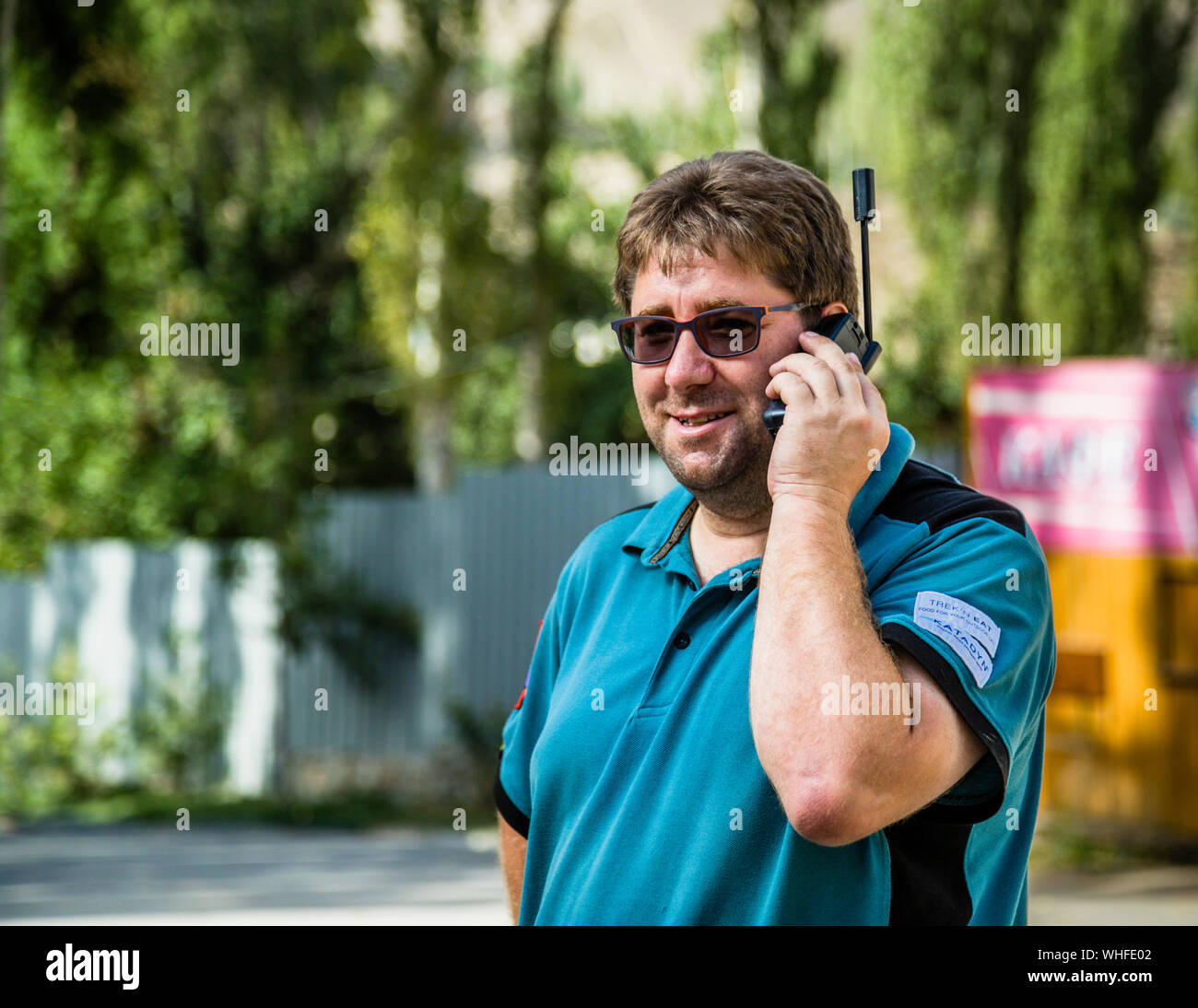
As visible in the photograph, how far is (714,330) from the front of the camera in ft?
6.72

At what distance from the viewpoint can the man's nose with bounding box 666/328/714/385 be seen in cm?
204

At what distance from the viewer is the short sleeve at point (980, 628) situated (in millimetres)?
1689

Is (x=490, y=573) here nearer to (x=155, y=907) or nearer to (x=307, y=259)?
(x=155, y=907)

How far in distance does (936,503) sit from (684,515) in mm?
486

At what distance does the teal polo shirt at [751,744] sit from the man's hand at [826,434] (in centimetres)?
15

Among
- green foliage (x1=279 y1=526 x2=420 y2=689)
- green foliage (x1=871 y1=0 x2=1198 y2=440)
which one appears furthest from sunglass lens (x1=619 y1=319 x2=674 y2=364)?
green foliage (x1=871 y1=0 x2=1198 y2=440)

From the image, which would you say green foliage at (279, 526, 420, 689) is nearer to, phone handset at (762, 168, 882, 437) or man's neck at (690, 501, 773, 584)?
man's neck at (690, 501, 773, 584)

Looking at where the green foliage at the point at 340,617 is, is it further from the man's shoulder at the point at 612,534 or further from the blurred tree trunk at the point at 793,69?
the man's shoulder at the point at 612,534

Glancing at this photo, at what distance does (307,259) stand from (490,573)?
9304 mm

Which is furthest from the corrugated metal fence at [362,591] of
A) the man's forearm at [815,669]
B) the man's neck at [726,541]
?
the man's forearm at [815,669]
